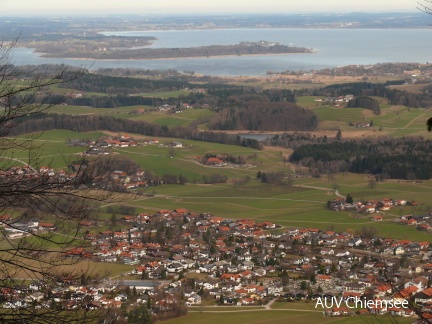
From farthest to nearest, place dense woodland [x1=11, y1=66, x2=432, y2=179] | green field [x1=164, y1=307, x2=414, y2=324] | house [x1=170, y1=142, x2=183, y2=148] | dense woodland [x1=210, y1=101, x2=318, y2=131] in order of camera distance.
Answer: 1. dense woodland [x1=210, y1=101, x2=318, y2=131]
2. house [x1=170, y1=142, x2=183, y2=148]
3. dense woodland [x1=11, y1=66, x2=432, y2=179]
4. green field [x1=164, y1=307, x2=414, y2=324]

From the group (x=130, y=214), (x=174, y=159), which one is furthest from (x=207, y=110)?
(x=130, y=214)

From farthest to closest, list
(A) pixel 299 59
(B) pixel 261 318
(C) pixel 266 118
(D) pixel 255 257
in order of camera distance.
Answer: (A) pixel 299 59, (C) pixel 266 118, (D) pixel 255 257, (B) pixel 261 318

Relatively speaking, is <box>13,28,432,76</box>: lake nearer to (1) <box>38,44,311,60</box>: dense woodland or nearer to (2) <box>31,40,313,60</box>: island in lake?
(2) <box>31,40,313,60</box>: island in lake

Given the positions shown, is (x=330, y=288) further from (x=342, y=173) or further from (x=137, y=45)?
(x=137, y=45)

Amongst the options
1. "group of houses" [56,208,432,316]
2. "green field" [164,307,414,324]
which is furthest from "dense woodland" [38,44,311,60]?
"green field" [164,307,414,324]

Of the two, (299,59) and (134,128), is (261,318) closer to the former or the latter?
(134,128)

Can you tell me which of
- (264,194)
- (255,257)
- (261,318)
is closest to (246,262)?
(255,257)

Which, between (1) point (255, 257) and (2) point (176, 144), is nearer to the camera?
(1) point (255, 257)

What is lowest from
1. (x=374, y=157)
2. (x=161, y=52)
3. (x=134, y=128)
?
(x=161, y=52)

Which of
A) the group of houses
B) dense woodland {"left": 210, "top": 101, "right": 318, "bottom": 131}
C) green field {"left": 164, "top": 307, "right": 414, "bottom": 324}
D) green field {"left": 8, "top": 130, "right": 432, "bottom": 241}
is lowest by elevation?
dense woodland {"left": 210, "top": 101, "right": 318, "bottom": 131}

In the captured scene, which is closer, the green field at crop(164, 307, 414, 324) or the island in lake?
the green field at crop(164, 307, 414, 324)
